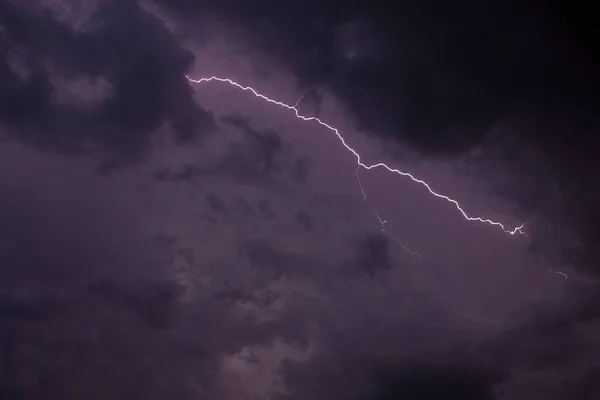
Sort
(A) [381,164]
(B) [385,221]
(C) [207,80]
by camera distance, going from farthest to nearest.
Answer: (B) [385,221], (A) [381,164], (C) [207,80]

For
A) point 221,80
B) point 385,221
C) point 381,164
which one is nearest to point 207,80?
point 221,80

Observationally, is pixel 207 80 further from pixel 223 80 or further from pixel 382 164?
pixel 382 164

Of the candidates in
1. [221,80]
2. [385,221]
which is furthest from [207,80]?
[385,221]

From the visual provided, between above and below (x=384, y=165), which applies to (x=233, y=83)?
below

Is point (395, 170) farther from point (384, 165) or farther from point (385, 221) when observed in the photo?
point (385, 221)

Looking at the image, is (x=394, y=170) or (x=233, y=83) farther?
(x=394, y=170)

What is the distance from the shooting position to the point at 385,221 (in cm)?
2177

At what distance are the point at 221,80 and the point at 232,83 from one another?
1.62 feet

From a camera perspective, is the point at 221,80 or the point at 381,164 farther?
the point at 381,164

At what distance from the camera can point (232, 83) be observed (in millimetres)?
16844

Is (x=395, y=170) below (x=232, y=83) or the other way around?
the other way around

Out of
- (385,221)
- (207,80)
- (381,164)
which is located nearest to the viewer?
(207,80)

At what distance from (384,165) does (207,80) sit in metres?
8.43

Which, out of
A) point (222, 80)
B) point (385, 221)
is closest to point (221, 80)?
point (222, 80)
